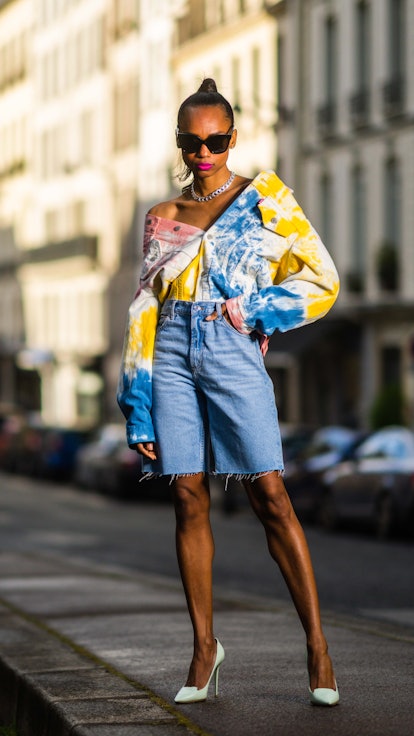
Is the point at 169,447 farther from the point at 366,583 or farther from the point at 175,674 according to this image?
the point at 366,583

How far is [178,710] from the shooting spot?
6.00 metres

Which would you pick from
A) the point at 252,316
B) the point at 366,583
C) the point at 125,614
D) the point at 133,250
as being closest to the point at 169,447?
the point at 252,316

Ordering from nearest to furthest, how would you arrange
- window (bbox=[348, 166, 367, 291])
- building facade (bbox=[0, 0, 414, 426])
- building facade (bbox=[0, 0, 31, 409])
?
1. building facade (bbox=[0, 0, 414, 426])
2. window (bbox=[348, 166, 367, 291])
3. building facade (bbox=[0, 0, 31, 409])

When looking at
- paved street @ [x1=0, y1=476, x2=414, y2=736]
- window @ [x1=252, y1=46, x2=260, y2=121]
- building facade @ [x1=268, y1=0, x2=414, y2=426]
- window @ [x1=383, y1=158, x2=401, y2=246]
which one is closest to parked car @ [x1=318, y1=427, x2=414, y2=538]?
paved street @ [x1=0, y1=476, x2=414, y2=736]

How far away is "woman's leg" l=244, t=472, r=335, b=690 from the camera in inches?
243

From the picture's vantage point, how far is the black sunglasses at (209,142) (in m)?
6.39

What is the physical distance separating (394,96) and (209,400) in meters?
36.9

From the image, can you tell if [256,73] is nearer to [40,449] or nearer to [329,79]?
[329,79]

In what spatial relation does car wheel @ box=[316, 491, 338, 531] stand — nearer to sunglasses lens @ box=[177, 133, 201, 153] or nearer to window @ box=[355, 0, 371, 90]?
window @ box=[355, 0, 371, 90]

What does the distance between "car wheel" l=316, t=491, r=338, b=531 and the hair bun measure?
2005 centimetres

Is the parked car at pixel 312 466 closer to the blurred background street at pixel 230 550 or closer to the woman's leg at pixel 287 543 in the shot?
the blurred background street at pixel 230 550

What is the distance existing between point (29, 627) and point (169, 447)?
2931 millimetres

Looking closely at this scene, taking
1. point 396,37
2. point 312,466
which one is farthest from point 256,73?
point 312,466

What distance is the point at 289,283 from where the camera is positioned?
624 centimetres
